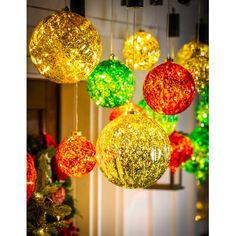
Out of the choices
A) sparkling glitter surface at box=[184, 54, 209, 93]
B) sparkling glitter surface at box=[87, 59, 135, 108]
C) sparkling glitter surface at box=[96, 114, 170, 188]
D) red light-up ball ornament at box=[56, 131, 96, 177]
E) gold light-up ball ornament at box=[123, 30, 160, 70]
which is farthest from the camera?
gold light-up ball ornament at box=[123, 30, 160, 70]

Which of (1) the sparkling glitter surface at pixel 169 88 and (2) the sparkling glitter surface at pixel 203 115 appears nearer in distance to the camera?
(1) the sparkling glitter surface at pixel 169 88

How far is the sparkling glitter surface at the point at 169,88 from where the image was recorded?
7.84 ft

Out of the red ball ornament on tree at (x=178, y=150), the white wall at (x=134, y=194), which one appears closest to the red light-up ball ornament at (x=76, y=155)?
the red ball ornament on tree at (x=178, y=150)

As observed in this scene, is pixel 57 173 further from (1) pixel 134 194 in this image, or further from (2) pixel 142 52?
(1) pixel 134 194

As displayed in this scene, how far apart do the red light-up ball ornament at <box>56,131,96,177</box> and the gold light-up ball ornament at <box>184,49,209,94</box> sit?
0.63m

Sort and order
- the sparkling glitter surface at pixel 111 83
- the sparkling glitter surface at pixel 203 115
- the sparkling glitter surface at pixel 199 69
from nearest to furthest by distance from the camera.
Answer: the sparkling glitter surface at pixel 111 83
the sparkling glitter surface at pixel 199 69
the sparkling glitter surface at pixel 203 115

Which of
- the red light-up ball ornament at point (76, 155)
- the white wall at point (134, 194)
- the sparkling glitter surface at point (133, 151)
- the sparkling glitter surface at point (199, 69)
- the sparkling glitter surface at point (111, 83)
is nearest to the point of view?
the sparkling glitter surface at point (133, 151)

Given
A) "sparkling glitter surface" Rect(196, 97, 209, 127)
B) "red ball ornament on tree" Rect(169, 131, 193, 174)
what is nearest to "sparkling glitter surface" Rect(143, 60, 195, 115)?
"red ball ornament on tree" Rect(169, 131, 193, 174)

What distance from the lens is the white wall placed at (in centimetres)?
424

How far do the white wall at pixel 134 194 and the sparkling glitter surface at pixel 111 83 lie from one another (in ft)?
4.32

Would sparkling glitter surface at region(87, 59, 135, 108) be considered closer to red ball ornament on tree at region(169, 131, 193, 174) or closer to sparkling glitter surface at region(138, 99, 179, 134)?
sparkling glitter surface at region(138, 99, 179, 134)

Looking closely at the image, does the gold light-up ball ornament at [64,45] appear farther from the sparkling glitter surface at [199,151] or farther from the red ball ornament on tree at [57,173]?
the sparkling glitter surface at [199,151]
